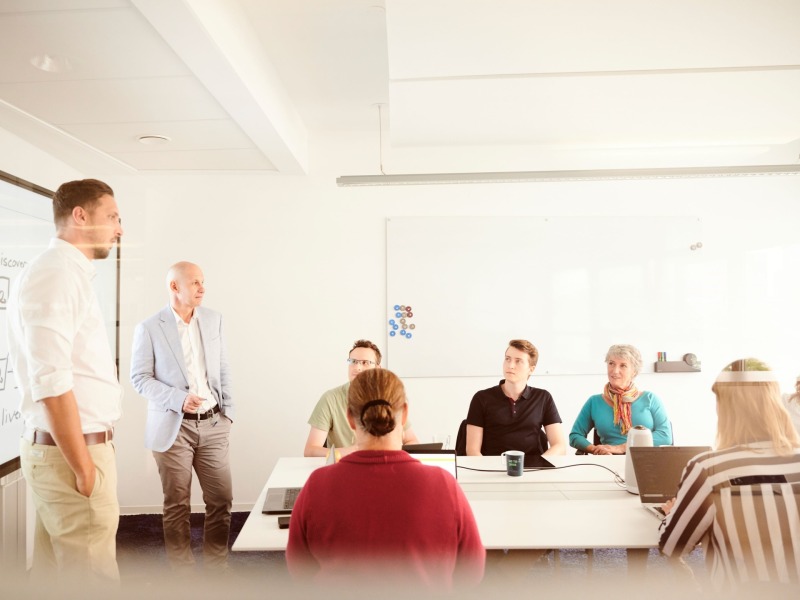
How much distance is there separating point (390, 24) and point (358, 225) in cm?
222

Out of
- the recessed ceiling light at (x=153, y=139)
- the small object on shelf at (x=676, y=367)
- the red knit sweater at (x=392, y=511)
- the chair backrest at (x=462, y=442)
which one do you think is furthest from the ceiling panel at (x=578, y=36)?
the small object on shelf at (x=676, y=367)

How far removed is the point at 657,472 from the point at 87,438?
5.85 feet

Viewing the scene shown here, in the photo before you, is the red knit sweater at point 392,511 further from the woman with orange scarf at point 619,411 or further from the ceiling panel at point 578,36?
the woman with orange scarf at point 619,411

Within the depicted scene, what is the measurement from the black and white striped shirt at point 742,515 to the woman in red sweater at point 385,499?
1.46 feet

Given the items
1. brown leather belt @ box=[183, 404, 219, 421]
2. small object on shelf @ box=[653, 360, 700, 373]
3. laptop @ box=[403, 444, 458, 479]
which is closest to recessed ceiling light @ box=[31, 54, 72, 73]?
brown leather belt @ box=[183, 404, 219, 421]

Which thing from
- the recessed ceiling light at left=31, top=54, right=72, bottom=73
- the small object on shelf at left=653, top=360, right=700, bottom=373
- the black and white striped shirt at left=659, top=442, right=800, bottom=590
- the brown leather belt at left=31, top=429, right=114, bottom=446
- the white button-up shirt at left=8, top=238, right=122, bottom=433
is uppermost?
the recessed ceiling light at left=31, top=54, right=72, bottom=73

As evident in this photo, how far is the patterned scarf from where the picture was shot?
2957mm

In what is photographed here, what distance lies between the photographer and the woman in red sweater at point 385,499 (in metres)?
1.14

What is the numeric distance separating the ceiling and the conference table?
1371 millimetres

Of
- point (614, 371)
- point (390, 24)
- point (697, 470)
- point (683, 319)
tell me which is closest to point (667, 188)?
point (683, 319)

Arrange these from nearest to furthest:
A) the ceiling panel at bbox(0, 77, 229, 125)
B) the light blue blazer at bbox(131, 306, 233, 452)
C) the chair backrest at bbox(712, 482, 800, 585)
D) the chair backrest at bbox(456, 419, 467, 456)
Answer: the chair backrest at bbox(712, 482, 800, 585) → the ceiling panel at bbox(0, 77, 229, 125) → the light blue blazer at bbox(131, 306, 233, 452) → the chair backrest at bbox(456, 419, 467, 456)

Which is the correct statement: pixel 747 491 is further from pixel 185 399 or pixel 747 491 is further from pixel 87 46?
pixel 185 399

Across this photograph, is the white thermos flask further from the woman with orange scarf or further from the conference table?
the woman with orange scarf

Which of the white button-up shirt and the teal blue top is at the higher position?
the white button-up shirt
